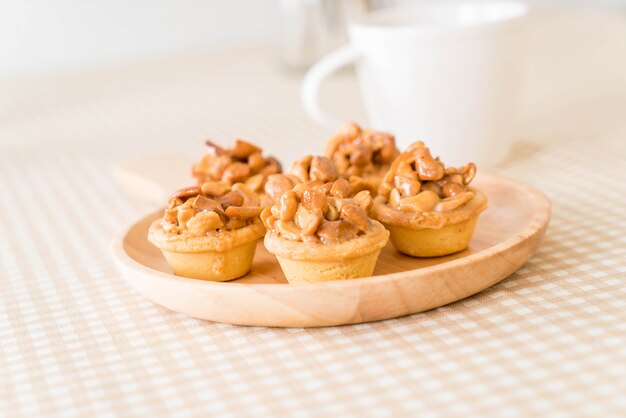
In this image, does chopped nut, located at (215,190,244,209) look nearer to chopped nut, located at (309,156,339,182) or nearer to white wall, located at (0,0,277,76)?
chopped nut, located at (309,156,339,182)

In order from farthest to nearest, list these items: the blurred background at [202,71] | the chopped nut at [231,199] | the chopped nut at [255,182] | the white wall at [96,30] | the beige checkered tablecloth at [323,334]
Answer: the white wall at [96,30]
the blurred background at [202,71]
the chopped nut at [255,182]
the chopped nut at [231,199]
the beige checkered tablecloth at [323,334]

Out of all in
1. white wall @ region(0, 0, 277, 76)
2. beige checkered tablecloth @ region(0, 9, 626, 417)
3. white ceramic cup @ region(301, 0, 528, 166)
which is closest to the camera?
beige checkered tablecloth @ region(0, 9, 626, 417)

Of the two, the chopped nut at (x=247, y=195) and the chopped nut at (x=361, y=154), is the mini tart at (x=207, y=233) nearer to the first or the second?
the chopped nut at (x=247, y=195)

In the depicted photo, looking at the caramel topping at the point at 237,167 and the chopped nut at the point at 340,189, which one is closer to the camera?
the chopped nut at the point at 340,189

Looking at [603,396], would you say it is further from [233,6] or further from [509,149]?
[233,6]

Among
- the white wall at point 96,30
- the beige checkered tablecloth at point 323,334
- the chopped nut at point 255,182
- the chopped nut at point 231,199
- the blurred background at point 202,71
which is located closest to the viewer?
the beige checkered tablecloth at point 323,334

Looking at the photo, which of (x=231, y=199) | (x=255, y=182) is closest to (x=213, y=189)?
(x=231, y=199)

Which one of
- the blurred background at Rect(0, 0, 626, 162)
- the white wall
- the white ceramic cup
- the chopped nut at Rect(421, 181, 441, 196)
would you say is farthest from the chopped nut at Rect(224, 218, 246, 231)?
the white wall

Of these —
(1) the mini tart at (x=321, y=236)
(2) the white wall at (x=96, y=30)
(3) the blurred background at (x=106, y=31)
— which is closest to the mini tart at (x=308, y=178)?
(1) the mini tart at (x=321, y=236)
